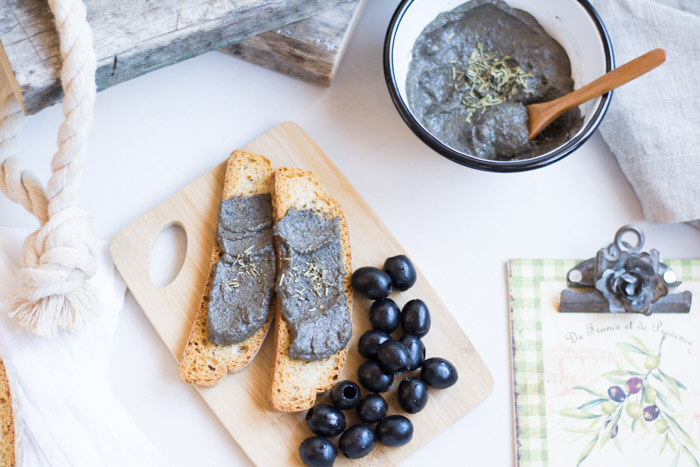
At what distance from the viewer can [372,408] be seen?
1612 millimetres

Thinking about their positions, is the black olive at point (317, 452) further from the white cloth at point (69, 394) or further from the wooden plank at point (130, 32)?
the wooden plank at point (130, 32)

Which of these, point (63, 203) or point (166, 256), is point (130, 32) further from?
point (166, 256)

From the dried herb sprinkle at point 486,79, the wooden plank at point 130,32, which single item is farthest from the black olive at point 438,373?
the wooden plank at point 130,32

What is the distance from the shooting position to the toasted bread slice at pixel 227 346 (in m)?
1.63

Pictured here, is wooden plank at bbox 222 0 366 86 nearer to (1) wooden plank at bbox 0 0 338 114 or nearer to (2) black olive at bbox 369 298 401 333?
(1) wooden plank at bbox 0 0 338 114

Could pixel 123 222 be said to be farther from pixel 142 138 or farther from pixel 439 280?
pixel 439 280

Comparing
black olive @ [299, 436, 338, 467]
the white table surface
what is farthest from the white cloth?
black olive @ [299, 436, 338, 467]

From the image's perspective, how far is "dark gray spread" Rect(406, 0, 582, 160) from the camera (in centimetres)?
169

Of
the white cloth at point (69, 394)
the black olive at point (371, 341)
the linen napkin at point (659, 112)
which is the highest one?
the linen napkin at point (659, 112)

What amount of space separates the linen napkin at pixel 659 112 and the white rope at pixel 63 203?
1344mm

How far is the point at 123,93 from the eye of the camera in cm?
181

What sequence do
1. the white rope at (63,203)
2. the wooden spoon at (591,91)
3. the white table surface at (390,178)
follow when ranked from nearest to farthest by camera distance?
1. the white rope at (63,203)
2. the wooden spoon at (591,91)
3. the white table surface at (390,178)

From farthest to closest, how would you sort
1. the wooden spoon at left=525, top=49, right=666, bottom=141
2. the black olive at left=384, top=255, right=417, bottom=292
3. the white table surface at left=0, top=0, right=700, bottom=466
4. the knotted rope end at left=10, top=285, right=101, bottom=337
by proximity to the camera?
the white table surface at left=0, top=0, right=700, bottom=466
the black olive at left=384, top=255, right=417, bottom=292
the knotted rope end at left=10, top=285, right=101, bottom=337
the wooden spoon at left=525, top=49, right=666, bottom=141

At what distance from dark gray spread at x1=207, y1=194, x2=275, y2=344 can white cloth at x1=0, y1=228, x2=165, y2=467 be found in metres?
0.31
